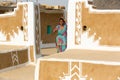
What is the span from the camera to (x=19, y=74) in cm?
834

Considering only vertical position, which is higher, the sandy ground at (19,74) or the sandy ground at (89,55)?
the sandy ground at (89,55)

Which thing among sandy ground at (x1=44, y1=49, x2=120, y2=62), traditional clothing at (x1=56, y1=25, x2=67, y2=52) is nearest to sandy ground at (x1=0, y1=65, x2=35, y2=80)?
sandy ground at (x1=44, y1=49, x2=120, y2=62)

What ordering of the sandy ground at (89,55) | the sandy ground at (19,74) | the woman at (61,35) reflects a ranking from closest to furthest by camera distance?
the sandy ground at (89,55), the sandy ground at (19,74), the woman at (61,35)

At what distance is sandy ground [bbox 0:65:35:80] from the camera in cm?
787

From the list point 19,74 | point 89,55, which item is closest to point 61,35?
point 19,74

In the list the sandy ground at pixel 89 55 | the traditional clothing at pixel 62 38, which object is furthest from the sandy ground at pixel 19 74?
the traditional clothing at pixel 62 38

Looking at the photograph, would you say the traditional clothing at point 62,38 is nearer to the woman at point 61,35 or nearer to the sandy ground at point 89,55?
the woman at point 61,35

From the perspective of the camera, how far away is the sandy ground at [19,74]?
7.87m

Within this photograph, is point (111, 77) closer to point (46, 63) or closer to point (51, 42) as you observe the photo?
point (46, 63)

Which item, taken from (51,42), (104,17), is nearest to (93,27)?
(104,17)

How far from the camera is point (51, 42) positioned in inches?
734

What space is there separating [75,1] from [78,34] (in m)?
1.03

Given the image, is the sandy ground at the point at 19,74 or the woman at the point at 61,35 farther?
the woman at the point at 61,35

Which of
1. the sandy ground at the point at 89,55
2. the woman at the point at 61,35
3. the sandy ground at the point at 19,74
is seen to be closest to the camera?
the sandy ground at the point at 89,55
